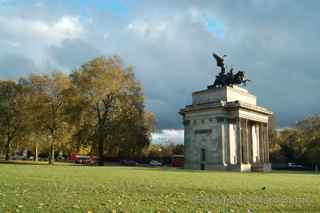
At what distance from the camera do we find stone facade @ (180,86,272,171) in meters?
58.6

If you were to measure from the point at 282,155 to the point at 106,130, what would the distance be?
49238 millimetres

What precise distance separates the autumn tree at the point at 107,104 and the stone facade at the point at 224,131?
10219 millimetres

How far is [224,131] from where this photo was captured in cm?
5900

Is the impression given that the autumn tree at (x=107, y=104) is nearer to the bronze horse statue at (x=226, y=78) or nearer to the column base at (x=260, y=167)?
the bronze horse statue at (x=226, y=78)

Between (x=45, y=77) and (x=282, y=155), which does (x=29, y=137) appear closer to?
(x=45, y=77)

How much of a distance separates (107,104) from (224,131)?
21705 mm

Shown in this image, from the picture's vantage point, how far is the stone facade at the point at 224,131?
2308 inches

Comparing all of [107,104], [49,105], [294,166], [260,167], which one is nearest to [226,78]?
[260,167]

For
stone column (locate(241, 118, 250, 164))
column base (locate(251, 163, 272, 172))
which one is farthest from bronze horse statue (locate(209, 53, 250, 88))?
column base (locate(251, 163, 272, 172))

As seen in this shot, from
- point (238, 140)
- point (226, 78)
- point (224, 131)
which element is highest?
point (226, 78)

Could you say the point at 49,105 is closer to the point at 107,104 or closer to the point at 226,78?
the point at 107,104

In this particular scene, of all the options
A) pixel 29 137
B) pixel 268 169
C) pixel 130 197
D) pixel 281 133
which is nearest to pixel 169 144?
pixel 281 133

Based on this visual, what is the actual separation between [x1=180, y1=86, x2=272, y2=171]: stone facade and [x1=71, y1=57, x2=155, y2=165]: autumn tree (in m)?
10.2

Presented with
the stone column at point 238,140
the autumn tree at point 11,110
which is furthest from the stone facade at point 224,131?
the autumn tree at point 11,110
